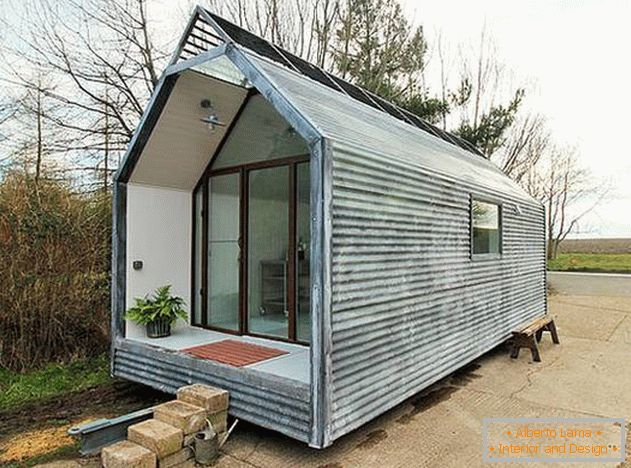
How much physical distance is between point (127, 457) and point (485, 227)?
4.63 m

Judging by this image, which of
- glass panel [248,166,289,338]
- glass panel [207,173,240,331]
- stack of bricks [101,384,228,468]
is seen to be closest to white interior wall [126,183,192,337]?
glass panel [207,173,240,331]

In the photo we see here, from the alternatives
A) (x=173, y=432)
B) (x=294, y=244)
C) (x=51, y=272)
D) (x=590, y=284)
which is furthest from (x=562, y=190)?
(x=173, y=432)

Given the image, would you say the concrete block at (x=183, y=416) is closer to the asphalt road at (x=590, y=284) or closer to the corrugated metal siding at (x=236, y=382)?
the corrugated metal siding at (x=236, y=382)

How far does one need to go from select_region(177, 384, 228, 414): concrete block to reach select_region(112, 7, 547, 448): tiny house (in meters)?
0.12

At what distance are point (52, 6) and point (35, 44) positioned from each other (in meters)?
0.74

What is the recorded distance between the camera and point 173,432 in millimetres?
2834

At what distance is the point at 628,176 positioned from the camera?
19297 millimetres

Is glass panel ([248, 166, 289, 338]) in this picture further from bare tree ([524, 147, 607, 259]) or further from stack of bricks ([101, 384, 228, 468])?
bare tree ([524, 147, 607, 259])

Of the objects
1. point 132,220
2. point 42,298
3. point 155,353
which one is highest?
point 132,220

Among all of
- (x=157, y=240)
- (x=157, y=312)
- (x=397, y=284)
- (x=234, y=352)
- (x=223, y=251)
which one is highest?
(x=157, y=240)

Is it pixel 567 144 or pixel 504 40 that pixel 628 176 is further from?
pixel 504 40

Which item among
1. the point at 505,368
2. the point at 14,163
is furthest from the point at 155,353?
the point at 505,368

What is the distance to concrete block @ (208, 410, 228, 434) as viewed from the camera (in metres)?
3.12
